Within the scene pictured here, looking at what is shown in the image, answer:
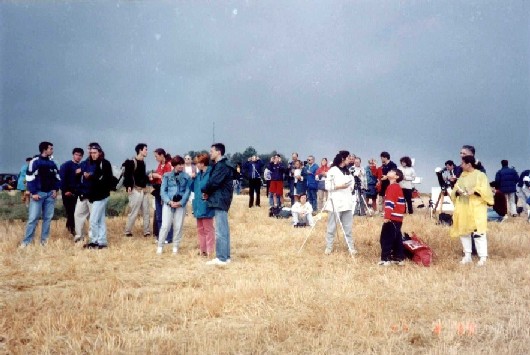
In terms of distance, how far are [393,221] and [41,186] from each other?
7.32 metres

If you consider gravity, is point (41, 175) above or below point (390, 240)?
above

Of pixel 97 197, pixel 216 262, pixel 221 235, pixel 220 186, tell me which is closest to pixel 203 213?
pixel 221 235

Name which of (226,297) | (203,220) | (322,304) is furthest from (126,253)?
(322,304)

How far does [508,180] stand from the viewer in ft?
53.0

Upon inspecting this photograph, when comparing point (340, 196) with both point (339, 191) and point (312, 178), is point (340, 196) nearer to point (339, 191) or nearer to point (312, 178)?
point (339, 191)

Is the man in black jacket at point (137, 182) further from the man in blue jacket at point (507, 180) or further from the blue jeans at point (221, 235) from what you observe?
the man in blue jacket at point (507, 180)

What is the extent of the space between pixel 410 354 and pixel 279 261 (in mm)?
4565

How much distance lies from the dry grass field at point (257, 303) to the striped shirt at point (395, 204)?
0.98m

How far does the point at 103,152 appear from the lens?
10102mm

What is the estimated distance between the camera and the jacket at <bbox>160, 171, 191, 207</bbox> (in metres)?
9.30

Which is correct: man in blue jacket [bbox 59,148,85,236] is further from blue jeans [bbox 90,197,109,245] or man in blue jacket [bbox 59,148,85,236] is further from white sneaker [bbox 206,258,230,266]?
white sneaker [bbox 206,258,230,266]

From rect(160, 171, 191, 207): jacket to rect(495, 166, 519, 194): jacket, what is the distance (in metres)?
12.2

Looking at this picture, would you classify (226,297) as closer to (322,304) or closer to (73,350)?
(322,304)

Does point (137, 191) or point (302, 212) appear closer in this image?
point (137, 191)
